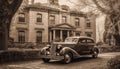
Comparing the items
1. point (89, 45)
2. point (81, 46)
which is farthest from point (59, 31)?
point (81, 46)

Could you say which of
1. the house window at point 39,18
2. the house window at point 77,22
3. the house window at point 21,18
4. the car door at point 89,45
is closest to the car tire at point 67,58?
the car door at point 89,45

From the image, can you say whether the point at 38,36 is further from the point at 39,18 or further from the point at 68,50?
the point at 68,50

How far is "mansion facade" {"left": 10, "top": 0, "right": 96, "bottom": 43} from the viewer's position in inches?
1303

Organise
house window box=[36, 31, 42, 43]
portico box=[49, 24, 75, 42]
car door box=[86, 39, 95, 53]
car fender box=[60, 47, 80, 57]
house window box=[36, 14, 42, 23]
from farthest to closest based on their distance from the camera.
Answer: portico box=[49, 24, 75, 42] < house window box=[36, 14, 42, 23] < house window box=[36, 31, 42, 43] < car door box=[86, 39, 95, 53] < car fender box=[60, 47, 80, 57]

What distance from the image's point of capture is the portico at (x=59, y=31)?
3515 centimetres

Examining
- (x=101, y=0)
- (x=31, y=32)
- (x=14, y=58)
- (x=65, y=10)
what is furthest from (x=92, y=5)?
(x=65, y=10)

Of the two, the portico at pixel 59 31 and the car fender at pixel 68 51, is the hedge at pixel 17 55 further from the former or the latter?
the portico at pixel 59 31

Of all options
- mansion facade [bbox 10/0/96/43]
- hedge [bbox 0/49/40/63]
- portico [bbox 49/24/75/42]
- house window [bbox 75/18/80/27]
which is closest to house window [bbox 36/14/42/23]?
mansion facade [bbox 10/0/96/43]

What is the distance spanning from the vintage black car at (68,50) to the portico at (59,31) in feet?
62.8

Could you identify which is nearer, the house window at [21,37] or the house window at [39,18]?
the house window at [21,37]

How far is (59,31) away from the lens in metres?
36.5

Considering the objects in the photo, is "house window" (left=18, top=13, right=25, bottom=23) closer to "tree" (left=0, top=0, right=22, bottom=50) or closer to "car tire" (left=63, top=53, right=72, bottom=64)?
"tree" (left=0, top=0, right=22, bottom=50)

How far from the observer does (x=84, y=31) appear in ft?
135

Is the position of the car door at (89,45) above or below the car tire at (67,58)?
above
